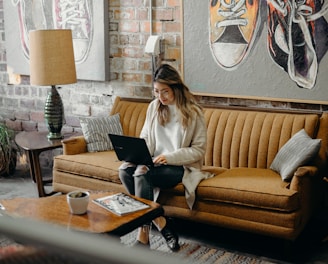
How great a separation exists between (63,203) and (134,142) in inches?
22.7

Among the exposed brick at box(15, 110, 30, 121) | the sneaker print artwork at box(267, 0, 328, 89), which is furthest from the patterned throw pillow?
the sneaker print artwork at box(267, 0, 328, 89)

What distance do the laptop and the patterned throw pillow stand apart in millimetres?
828

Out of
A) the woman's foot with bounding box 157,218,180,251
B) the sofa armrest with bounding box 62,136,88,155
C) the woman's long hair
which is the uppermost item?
the woman's long hair

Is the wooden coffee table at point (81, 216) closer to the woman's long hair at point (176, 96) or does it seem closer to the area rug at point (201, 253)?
the area rug at point (201, 253)

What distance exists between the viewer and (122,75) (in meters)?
4.52

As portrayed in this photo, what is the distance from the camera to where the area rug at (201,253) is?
2975mm

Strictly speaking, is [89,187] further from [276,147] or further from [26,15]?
[26,15]

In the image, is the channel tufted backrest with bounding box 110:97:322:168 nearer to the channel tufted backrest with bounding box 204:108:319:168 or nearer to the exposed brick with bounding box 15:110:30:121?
the channel tufted backrest with bounding box 204:108:319:168

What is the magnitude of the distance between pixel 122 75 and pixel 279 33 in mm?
1464

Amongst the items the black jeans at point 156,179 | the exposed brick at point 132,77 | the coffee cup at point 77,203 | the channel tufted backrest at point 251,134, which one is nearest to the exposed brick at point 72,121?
the exposed brick at point 132,77

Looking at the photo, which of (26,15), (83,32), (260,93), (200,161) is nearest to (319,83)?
(260,93)

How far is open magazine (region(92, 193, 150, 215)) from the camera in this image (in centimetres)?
273

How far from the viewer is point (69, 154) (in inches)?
157

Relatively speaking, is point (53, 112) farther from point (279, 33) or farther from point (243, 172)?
point (279, 33)
